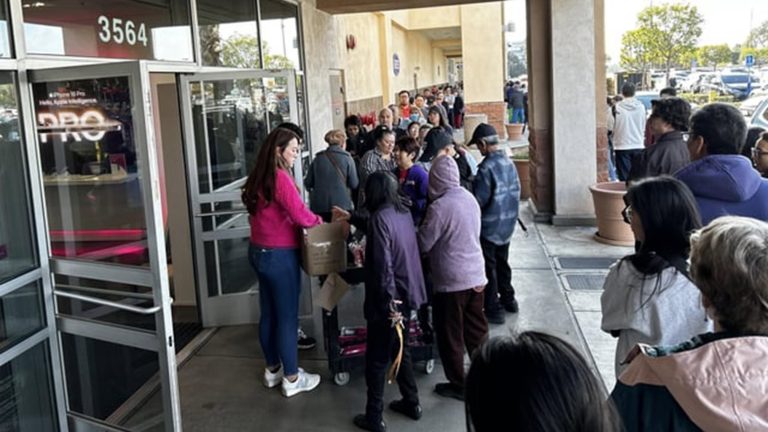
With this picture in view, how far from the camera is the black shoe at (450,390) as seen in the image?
13.3 ft

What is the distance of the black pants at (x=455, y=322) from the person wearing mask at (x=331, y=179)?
6.82 ft

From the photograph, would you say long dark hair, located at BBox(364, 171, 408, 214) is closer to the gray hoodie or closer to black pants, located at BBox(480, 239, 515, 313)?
the gray hoodie

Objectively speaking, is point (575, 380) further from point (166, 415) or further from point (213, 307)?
point (213, 307)

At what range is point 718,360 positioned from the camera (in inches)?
56.5

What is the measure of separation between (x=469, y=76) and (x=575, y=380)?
18783 millimetres

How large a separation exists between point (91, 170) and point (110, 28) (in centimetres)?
110

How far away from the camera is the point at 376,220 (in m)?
3.53

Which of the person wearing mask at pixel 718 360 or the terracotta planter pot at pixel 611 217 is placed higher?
the person wearing mask at pixel 718 360

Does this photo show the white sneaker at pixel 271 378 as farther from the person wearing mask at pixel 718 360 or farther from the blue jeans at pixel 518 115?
the blue jeans at pixel 518 115

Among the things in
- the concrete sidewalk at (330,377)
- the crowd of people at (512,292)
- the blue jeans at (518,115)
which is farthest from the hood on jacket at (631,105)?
the blue jeans at (518,115)

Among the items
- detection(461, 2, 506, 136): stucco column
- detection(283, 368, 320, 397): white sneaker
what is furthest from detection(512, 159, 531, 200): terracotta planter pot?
detection(461, 2, 506, 136): stucco column

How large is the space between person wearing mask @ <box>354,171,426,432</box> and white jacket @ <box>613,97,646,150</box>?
5900 mm

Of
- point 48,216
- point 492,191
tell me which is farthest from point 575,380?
point 492,191

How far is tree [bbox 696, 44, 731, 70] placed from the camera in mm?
42188
